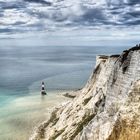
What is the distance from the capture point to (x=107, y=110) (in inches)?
1387

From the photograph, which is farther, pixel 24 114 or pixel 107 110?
pixel 24 114

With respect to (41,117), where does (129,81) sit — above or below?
above

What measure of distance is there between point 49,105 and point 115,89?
45.7 metres

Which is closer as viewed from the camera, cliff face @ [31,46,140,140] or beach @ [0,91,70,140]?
cliff face @ [31,46,140,140]

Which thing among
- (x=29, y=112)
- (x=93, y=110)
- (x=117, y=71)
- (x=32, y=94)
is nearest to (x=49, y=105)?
(x=29, y=112)

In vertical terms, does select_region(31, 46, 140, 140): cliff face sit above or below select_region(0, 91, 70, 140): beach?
above

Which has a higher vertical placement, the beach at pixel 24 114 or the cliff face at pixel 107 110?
the cliff face at pixel 107 110

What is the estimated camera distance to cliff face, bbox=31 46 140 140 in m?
22.1

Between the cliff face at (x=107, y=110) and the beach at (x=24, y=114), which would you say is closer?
the cliff face at (x=107, y=110)

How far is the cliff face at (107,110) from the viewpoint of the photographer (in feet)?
72.4

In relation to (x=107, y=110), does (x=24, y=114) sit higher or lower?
lower

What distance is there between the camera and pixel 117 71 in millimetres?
38000

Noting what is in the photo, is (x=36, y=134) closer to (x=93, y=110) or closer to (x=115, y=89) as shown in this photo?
(x=93, y=110)

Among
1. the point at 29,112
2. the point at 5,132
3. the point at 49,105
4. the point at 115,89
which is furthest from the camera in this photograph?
the point at 49,105
